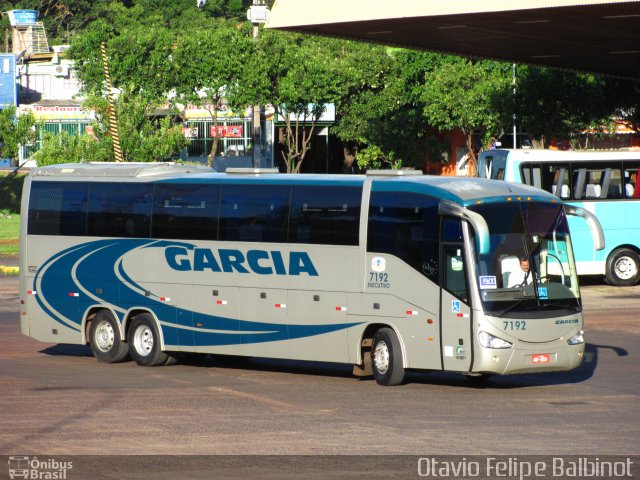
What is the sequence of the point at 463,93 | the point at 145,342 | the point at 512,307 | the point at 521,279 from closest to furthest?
the point at 512,307
the point at 521,279
the point at 145,342
the point at 463,93

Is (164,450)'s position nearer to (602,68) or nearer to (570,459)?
(570,459)

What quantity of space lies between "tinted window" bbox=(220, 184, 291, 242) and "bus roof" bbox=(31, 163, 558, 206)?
17 cm

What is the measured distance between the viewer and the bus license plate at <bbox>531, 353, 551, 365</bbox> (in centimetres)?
1605

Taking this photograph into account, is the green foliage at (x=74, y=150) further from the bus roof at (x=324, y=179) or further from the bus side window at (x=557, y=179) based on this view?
the bus roof at (x=324, y=179)

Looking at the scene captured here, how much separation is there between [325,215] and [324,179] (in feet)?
2.02

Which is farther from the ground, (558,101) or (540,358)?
(558,101)

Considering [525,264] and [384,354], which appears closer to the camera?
[525,264]

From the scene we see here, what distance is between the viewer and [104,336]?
795 inches

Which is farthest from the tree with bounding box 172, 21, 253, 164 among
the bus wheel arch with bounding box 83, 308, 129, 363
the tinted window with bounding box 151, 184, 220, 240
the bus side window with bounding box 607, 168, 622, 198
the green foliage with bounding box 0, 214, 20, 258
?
the tinted window with bounding box 151, 184, 220, 240

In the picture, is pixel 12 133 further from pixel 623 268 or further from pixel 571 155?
pixel 623 268

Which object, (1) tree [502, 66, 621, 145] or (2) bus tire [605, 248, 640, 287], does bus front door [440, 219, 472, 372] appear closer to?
(2) bus tire [605, 248, 640, 287]

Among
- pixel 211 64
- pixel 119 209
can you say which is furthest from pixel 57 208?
pixel 211 64

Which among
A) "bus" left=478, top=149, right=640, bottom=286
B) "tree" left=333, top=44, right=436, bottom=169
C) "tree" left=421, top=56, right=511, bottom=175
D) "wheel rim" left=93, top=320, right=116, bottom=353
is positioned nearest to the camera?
"wheel rim" left=93, top=320, right=116, bottom=353

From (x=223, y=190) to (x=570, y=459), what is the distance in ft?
29.7
